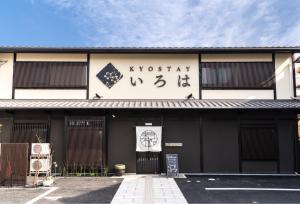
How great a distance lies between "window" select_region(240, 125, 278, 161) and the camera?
15109 millimetres

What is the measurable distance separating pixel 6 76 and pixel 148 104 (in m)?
6.94

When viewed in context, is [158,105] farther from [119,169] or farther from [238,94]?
[238,94]

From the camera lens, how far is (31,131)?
1533 centimetres

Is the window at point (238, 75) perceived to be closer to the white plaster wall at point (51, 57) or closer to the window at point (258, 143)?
the window at point (258, 143)

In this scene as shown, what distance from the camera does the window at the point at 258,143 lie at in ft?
49.6

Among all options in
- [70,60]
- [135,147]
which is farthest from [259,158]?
[70,60]

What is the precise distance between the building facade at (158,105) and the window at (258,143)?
0.04 m

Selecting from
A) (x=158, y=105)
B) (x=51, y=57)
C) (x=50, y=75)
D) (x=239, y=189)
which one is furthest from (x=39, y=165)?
(x=239, y=189)

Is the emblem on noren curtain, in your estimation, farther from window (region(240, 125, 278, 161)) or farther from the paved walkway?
window (region(240, 125, 278, 161))

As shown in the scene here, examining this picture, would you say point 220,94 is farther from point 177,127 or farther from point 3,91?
point 3,91

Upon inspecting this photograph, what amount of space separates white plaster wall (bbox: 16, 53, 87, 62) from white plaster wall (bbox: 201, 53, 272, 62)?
19.3 feet

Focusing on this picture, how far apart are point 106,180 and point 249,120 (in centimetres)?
690

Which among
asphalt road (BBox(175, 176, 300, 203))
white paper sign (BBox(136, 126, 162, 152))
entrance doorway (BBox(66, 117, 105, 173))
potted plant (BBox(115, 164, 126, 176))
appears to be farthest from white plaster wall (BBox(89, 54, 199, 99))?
asphalt road (BBox(175, 176, 300, 203))

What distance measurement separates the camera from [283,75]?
16156 millimetres
